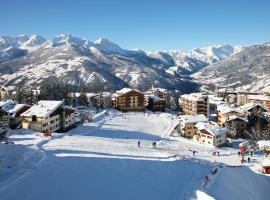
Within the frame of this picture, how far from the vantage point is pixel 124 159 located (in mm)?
45906

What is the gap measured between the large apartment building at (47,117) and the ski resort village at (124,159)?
0.20 metres

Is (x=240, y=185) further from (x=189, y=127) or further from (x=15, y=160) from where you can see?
(x=189, y=127)

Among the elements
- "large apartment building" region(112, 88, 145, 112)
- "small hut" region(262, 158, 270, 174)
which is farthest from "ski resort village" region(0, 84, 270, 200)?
"large apartment building" region(112, 88, 145, 112)

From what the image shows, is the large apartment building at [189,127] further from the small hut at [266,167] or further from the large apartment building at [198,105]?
the large apartment building at [198,105]

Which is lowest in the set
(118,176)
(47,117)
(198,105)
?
(118,176)

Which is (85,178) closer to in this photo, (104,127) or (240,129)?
(104,127)

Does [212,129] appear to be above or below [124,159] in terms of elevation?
above

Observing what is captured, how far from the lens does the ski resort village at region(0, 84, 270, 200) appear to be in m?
34.6

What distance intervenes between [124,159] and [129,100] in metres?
81.9

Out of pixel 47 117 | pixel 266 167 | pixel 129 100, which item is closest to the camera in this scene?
pixel 266 167

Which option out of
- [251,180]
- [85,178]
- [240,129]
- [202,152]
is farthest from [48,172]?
[240,129]

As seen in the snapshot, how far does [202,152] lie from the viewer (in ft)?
219

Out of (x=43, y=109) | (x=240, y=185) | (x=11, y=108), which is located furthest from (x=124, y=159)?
(x=11, y=108)

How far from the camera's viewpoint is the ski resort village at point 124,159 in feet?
113
